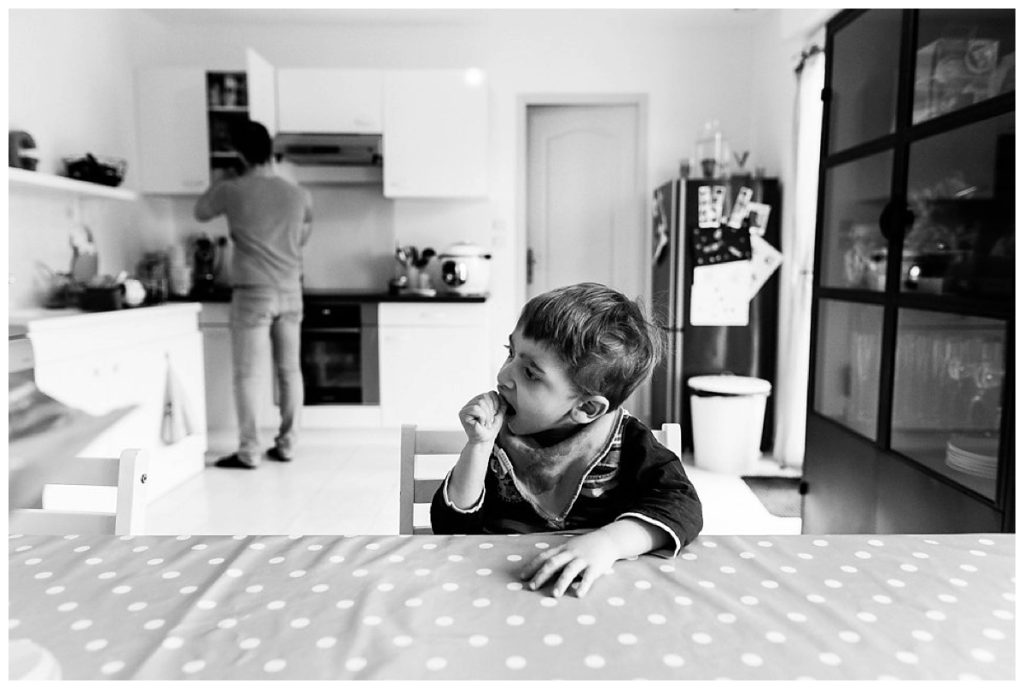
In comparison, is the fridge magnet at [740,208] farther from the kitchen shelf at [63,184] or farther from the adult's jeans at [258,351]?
the kitchen shelf at [63,184]

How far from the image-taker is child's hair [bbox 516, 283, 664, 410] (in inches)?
38.8

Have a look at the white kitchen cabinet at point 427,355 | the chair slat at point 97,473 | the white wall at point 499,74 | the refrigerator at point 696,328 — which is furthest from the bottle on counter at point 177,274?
the chair slat at point 97,473

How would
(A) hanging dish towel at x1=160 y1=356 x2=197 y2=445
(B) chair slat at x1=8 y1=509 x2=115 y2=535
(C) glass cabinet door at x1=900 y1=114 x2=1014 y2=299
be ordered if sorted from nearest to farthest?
(B) chair slat at x1=8 y1=509 x2=115 y2=535 < (C) glass cabinet door at x1=900 y1=114 x2=1014 y2=299 < (A) hanging dish towel at x1=160 y1=356 x2=197 y2=445

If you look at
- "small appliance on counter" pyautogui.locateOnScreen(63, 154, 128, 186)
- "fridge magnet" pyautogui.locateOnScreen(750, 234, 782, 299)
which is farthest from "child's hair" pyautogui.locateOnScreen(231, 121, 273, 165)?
"fridge magnet" pyautogui.locateOnScreen(750, 234, 782, 299)

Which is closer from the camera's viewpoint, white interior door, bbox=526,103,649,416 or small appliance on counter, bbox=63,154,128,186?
small appliance on counter, bbox=63,154,128,186

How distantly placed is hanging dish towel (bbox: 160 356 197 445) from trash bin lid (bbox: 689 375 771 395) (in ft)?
7.89

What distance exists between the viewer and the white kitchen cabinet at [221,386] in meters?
3.96

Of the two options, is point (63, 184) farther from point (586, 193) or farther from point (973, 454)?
point (973, 454)

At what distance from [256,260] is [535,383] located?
2.81m

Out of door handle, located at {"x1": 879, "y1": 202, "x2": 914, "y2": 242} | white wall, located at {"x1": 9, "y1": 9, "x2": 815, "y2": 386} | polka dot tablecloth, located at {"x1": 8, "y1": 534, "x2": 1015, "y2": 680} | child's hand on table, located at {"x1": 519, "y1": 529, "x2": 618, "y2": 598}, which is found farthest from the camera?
white wall, located at {"x1": 9, "y1": 9, "x2": 815, "y2": 386}

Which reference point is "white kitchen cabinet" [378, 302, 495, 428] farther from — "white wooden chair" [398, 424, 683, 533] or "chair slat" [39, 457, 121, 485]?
"chair slat" [39, 457, 121, 485]

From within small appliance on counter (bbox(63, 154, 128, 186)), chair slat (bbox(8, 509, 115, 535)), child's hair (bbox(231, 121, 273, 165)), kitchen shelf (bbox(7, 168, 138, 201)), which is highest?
child's hair (bbox(231, 121, 273, 165))

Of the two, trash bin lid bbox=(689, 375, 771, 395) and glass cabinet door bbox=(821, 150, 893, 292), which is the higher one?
glass cabinet door bbox=(821, 150, 893, 292)

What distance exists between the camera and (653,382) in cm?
414
